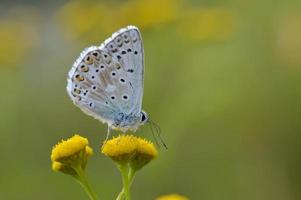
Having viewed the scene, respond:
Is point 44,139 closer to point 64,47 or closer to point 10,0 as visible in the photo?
point 64,47

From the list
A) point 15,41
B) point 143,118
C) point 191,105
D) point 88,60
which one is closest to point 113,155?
point 143,118

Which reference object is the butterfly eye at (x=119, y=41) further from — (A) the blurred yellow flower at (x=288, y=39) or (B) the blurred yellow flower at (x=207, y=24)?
(B) the blurred yellow flower at (x=207, y=24)

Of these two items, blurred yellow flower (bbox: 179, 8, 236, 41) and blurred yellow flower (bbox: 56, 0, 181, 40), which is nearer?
blurred yellow flower (bbox: 179, 8, 236, 41)

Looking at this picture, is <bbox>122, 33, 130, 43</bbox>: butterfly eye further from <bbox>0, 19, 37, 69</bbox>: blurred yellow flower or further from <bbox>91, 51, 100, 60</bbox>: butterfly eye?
<bbox>0, 19, 37, 69</bbox>: blurred yellow flower

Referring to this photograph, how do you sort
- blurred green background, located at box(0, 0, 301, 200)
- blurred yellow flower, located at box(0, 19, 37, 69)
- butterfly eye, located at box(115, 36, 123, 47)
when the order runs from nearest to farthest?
1. butterfly eye, located at box(115, 36, 123, 47)
2. blurred green background, located at box(0, 0, 301, 200)
3. blurred yellow flower, located at box(0, 19, 37, 69)

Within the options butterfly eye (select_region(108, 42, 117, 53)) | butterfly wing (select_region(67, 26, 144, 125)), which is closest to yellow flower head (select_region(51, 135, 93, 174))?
butterfly wing (select_region(67, 26, 144, 125))

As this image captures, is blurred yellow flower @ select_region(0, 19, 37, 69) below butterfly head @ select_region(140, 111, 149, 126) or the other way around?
the other way around

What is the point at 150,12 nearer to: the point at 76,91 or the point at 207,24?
the point at 207,24
